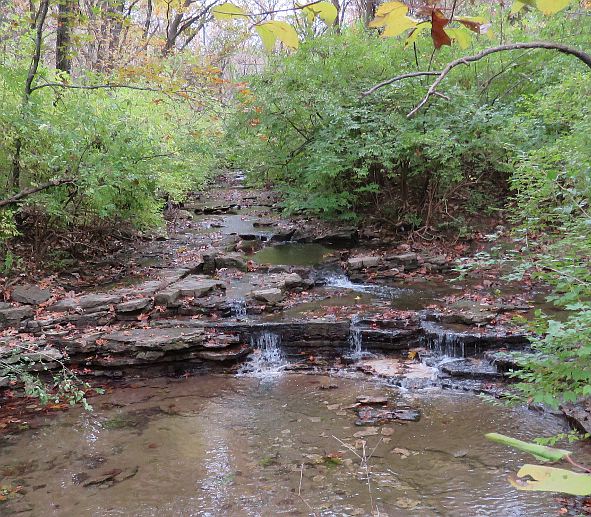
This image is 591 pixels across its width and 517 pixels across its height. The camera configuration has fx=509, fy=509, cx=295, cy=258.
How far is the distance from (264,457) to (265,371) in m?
2.61

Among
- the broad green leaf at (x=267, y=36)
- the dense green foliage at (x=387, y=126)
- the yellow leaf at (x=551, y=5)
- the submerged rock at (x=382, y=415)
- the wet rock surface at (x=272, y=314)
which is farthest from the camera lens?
the dense green foliage at (x=387, y=126)

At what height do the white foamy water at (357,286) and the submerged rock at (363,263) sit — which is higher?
the submerged rock at (363,263)

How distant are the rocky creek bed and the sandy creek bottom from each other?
2cm

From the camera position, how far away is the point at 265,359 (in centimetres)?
837

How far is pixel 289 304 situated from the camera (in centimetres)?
970

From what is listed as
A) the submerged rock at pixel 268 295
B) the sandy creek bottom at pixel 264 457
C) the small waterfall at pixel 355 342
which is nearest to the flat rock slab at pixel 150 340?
the sandy creek bottom at pixel 264 457

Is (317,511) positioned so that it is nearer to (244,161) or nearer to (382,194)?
(382,194)

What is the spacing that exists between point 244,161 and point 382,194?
15.2 ft

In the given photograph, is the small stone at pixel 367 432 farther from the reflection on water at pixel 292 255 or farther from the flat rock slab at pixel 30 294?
the reflection on water at pixel 292 255

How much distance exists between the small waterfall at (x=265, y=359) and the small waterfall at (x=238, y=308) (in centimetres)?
83

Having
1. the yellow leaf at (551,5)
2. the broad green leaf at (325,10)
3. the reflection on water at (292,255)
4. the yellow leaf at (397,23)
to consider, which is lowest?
the reflection on water at (292,255)

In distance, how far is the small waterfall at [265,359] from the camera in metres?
7.97

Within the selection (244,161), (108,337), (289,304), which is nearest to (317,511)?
(108,337)

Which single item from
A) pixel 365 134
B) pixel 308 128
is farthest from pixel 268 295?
pixel 308 128
